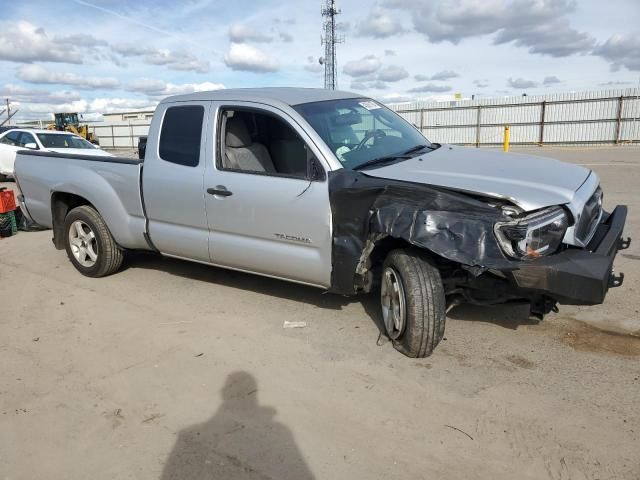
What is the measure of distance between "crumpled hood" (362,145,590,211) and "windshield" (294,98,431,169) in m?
0.26

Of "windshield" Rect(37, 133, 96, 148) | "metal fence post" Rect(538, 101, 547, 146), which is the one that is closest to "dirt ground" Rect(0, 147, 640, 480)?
"windshield" Rect(37, 133, 96, 148)

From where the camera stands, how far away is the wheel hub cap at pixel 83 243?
19.3ft

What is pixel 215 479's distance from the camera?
2650 mm

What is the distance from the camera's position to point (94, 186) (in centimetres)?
561

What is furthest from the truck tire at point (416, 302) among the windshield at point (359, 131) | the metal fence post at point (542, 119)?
the metal fence post at point (542, 119)

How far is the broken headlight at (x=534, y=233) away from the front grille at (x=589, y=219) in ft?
0.69

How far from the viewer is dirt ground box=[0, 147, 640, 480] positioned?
9.07ft

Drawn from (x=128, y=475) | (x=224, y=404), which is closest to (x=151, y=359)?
(x=224, y=404)

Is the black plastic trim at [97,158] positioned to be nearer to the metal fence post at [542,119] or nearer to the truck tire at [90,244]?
the truck tire at [90,244]

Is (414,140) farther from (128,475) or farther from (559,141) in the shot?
(559,141)

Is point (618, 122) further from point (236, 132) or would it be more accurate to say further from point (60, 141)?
point (236, 132)

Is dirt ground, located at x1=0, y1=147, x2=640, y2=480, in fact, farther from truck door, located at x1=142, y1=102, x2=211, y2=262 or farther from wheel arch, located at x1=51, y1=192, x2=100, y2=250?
wheel arch, located at x1=51, y1=192, x2=100, y2=250

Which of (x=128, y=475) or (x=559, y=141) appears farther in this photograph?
(x=559, y=141)

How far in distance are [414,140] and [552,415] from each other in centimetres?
275
